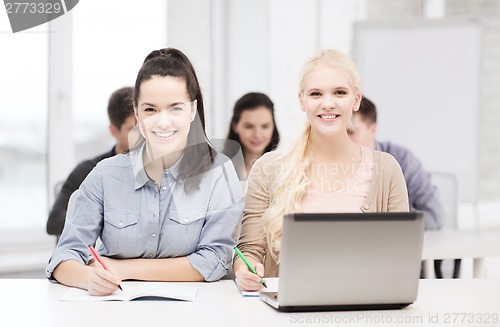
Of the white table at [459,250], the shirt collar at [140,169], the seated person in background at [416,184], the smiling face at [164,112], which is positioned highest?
the smiling face at [164,112]

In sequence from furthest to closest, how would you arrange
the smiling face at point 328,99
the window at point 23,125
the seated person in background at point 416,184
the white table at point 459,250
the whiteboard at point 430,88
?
the whiteboard at point 430,88
the window at point 23,125
the seated person in background at point 416,184
the white table at point 459,250
the smiling face at point 328,99

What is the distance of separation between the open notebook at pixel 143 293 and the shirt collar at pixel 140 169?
30 centimetres

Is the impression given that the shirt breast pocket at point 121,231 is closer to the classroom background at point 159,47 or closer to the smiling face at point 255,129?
the smiling face at point 255,129

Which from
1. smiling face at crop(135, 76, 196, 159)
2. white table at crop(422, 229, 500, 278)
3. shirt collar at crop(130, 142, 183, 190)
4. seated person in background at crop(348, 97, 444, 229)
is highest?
smiling face at crop(135, 76, 196, 159)

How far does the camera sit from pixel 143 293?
1.68 meters

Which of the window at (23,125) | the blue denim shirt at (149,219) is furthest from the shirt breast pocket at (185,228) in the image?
the window at (23,125)

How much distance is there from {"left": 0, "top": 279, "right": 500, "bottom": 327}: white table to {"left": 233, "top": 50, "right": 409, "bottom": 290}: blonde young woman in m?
0.24

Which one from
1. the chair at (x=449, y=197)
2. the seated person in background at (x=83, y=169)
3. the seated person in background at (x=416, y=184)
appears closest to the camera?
the seated person in background at (x=83, y=169)

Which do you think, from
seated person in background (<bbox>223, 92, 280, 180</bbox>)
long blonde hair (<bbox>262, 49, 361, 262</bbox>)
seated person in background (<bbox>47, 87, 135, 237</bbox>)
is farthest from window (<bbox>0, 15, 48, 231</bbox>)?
long blonde hair (<bbox>262, 49, 361, 262</bbox>)

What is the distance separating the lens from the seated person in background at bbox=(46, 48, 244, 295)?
1.88 m

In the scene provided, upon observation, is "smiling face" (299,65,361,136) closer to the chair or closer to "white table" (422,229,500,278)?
"white table" (422,229,500,278)

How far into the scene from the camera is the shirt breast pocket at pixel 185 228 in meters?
1.94

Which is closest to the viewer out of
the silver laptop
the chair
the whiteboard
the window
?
the silver laptop

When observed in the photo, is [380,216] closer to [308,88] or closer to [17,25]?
[308,88]
